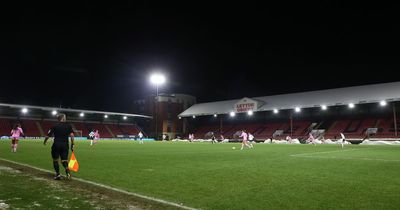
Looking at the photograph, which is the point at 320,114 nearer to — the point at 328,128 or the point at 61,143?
the point at 328,128

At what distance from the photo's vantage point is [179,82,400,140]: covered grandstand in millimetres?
49875

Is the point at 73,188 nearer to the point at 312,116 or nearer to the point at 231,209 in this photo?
the point at 231,209

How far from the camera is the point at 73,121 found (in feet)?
254

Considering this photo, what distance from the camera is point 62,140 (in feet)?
33.6

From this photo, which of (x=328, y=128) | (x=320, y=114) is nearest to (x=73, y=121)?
(x=320, y=114)

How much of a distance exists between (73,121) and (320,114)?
5701cm

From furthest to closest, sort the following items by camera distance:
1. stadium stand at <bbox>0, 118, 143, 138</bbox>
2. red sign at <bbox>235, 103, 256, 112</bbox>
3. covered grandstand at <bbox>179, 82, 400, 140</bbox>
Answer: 1. red sign at <bbox>235, 103, 256, 112</bbox>
2. stadium stand at <bbox>0, 118, 143, 138</bbox>
3. covered grandstand at <bbox>179, 82, 400, 140</bbox>

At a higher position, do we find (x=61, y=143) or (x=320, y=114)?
(x=320, y=114)

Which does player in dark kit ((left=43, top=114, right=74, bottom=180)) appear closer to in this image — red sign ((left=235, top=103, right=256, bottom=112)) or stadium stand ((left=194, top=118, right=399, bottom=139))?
stadium stand ((left=194, top=118, right=399, bottom=139))

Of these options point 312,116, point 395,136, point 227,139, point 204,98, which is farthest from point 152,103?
point 395,136

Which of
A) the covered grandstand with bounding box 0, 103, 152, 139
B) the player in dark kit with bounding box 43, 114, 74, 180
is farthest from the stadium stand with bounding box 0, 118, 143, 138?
the player in dark kit with bounding box 43, 114, 74, 180

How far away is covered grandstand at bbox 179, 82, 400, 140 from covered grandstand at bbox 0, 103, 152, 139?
19771mm

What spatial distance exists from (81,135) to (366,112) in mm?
60064

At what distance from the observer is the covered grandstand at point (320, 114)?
49.9 metres
